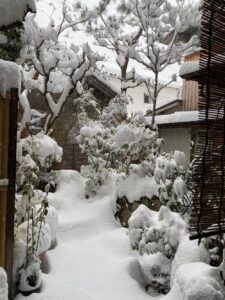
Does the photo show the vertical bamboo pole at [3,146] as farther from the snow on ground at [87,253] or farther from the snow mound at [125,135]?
the snow mound at [125,135]

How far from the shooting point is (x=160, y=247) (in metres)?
4.86

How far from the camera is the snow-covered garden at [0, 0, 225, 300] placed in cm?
389

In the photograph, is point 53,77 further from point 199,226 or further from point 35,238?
point 199,226

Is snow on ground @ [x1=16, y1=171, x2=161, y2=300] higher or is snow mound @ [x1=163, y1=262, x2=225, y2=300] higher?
snow mound @ [x1=163, y1=262, x2=225, y2=300]

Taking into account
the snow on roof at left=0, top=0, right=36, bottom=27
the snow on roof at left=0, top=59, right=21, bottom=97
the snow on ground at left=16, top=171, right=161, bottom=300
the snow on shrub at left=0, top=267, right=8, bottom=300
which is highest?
the snow on roof at left=0, top=0, right=36, bottom=27

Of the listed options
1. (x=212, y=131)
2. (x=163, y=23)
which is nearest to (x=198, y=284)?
(x=212, y=131)

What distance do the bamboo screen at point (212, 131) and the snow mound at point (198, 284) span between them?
2.31 ft

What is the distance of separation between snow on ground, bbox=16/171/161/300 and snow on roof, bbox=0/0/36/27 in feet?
8.95

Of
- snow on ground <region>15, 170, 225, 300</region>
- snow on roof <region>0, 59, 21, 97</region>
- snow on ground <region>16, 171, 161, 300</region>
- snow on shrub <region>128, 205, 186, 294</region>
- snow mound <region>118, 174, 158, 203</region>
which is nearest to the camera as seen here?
snow on ground <region>15, 170, 225, 300</region>

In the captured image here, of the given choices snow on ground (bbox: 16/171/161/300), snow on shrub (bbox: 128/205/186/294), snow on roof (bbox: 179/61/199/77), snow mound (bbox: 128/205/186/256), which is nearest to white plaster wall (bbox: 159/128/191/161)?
snow on ground (bbox: 16/171/161/300)

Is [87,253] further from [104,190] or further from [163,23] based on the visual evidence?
[163,23]

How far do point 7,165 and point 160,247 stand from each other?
95.3 inches

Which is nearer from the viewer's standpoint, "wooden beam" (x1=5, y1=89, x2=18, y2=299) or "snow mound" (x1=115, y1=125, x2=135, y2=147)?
"wooden beam" (x1=5, y1=89, x2=18, y2=299)

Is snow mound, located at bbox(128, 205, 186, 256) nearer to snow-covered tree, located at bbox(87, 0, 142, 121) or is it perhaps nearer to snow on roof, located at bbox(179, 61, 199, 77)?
snow on roof, located at bbox(179, 61, 199, 77)
